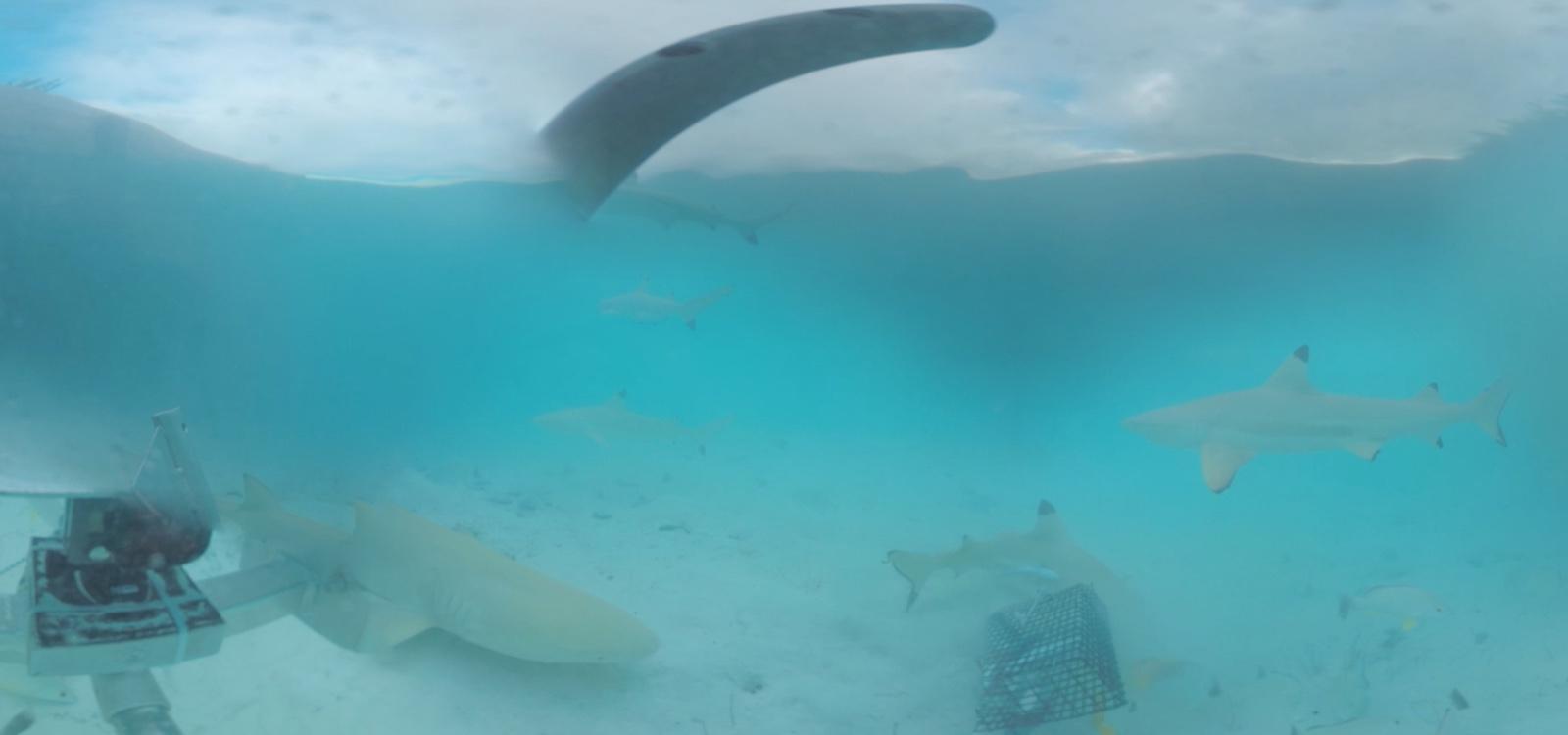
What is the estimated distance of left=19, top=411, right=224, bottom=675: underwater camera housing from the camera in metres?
2.63

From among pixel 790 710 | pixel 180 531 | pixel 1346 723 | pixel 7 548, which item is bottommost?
pixel 7 548

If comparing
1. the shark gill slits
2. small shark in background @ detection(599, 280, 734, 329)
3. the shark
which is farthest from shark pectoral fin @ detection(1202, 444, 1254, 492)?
small shark in background @ detection(599, 280, 734, 329)

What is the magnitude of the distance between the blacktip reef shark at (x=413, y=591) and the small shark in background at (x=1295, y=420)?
6.54 metres

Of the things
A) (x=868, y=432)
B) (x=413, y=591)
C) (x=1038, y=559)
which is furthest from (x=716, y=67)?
(x=868, y=432)

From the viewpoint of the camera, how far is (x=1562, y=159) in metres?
12.7

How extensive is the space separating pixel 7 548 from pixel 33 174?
11.0ft

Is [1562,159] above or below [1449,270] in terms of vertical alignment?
above

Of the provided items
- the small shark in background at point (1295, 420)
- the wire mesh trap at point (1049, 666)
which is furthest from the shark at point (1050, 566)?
the small shark in background at point (1295, 420)

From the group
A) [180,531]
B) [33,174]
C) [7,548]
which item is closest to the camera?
[180,531]

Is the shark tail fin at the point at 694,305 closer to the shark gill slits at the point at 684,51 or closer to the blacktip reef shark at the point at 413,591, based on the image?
the blacktip reef shark at the point at 413,591

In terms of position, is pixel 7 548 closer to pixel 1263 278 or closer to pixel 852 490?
pixel 852 490

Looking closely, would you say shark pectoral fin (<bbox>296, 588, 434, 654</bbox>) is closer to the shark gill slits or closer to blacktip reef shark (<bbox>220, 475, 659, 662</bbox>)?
blacktip reef shark (<bbox>220, 475, 659, 662</bbox>)

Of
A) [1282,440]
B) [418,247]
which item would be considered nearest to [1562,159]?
[1282,440]

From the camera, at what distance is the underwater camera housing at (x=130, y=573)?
2.63 m
